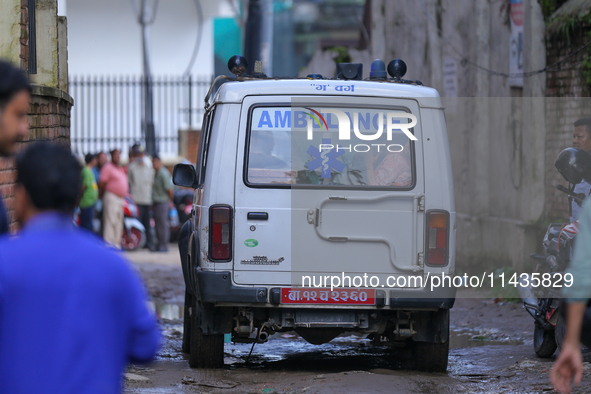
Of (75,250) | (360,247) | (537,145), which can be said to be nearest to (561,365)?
(75,250)

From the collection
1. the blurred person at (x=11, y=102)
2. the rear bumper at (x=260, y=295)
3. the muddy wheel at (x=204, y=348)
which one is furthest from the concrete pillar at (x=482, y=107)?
the blurred person at (x=11, y=102)

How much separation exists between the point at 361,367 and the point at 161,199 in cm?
958

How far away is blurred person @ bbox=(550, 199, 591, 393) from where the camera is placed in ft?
10.2

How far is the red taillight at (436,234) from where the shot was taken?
5.89m

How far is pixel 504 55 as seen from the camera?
11.9 metres

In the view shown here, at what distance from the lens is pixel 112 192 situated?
14328 mm

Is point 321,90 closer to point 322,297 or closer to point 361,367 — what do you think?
point 322,297

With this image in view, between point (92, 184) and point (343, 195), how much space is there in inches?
341

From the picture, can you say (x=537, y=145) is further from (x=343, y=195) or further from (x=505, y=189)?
(x=343, y=195)

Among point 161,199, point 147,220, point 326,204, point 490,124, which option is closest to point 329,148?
point 326,204

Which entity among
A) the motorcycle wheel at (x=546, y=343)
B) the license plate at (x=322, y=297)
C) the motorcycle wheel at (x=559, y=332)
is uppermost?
the license plate at (x=322, y=297)

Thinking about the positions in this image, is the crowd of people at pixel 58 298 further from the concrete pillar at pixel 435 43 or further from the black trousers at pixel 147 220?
the black trousers at pixel 147 220

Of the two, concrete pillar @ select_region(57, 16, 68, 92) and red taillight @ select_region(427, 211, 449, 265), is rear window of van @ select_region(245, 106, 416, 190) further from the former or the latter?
concrete pillar @ select_region(57, 16, 68, 92)

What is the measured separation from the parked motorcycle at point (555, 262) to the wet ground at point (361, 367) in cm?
21
